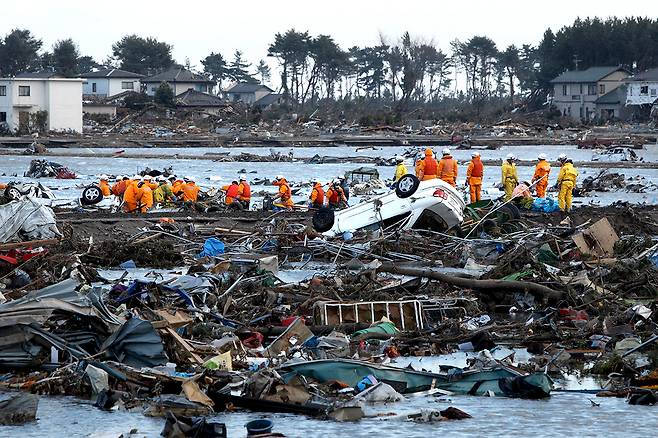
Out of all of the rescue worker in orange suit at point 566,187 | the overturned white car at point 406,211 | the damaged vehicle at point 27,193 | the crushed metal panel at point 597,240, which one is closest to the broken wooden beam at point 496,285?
the crushed metal panel at point 597,240

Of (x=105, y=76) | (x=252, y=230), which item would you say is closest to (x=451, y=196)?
(x=252, y=230)

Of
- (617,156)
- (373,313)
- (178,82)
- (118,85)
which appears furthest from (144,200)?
(118,85)

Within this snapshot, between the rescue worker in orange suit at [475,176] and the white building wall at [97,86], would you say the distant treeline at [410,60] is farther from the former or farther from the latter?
the rescue worker in orange suit at [475,176]

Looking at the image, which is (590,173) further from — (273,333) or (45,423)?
(45,423)

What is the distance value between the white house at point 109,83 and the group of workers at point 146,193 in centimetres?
8844

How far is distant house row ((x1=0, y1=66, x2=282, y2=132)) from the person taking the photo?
95.6m

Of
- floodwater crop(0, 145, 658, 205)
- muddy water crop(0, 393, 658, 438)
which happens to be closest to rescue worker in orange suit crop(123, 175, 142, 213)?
floodwater crop(0, 145, 658, 205)

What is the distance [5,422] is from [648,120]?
10396cm

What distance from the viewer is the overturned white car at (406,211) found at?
25375 mm

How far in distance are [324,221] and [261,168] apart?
40.1 meters

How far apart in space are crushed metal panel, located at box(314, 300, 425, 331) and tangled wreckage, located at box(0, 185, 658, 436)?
21mm

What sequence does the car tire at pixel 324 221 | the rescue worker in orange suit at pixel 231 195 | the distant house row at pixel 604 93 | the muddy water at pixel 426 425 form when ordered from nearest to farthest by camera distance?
1. the muddy water at pixel 426 425
2. the car tire at pixel 324 221
3. the rescue worker in orange suit at pixel 231 195
4. the distant house row at pixel 604 93

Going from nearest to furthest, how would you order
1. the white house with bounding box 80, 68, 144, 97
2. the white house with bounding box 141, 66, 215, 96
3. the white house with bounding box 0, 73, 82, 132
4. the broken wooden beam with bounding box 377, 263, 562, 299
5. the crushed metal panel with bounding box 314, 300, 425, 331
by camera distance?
1. the crushed metal panel with bounding box 314, 300, 425, 331
2. the broken wooden beam with bounding box 377, 263, 562, 299
3. the white house with bounding box 0, 73, 82, 132
4. the white house with bounding box 141, 66, 215, 96
5. the white house with bounding box 80, 68, 144, 97

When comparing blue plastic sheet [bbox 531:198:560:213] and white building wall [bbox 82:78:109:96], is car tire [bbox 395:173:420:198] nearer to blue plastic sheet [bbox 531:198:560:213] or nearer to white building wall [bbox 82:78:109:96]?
blue plastic sheet [bbox 531:198:560:213]
